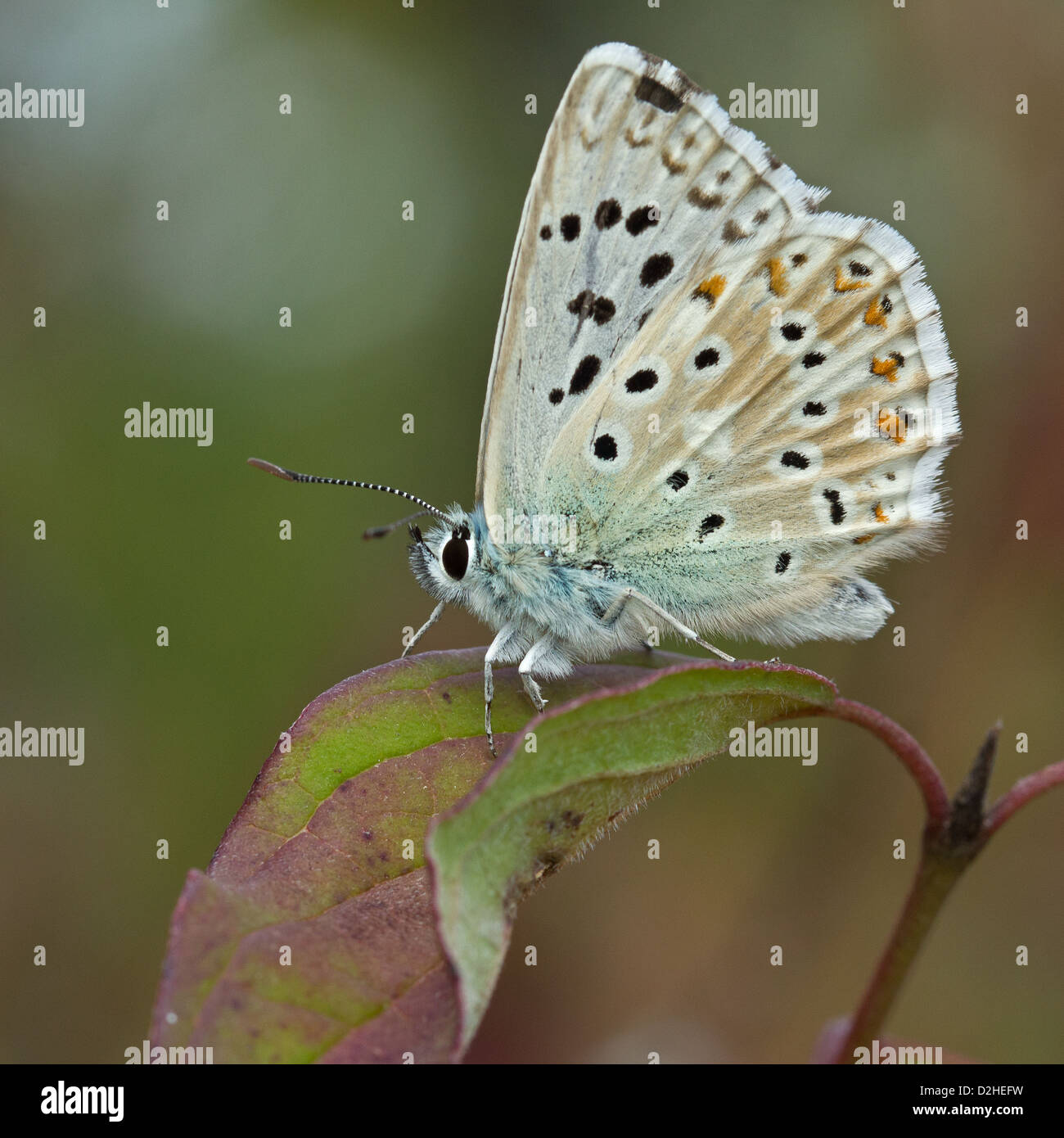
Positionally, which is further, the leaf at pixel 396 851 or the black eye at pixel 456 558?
the black eye at pixel 456 558

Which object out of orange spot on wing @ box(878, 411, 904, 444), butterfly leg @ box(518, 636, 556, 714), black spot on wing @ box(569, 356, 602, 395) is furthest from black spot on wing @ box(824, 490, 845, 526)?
butterfly leg @ box(518, 636, 556, 714)

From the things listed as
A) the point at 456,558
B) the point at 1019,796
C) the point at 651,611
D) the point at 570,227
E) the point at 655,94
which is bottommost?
the point at 1019,796

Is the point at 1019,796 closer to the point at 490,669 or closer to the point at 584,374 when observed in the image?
the point at 490,669

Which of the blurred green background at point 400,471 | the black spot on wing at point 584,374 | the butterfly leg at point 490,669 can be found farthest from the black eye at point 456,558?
the blurred green background at point 400,471

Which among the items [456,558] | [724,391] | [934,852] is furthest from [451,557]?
[934,852]

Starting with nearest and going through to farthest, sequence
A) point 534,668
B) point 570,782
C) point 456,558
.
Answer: point 570,782 → point 534,668 → point 456,558

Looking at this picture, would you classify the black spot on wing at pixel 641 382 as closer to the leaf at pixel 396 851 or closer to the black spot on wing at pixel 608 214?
the black spot on wing at pixel 608 214

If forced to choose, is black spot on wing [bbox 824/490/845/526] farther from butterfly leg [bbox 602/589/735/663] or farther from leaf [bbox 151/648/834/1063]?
leaf [bbox 151/648/834/1063]
